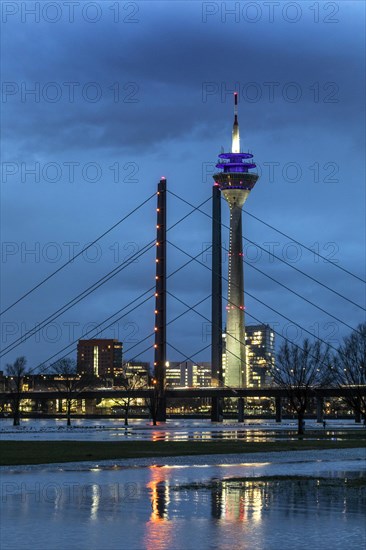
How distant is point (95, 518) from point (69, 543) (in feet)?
11.9

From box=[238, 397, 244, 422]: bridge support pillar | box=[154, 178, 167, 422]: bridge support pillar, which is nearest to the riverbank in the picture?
box=[154, 178, 167, 422]: bridge support pillar

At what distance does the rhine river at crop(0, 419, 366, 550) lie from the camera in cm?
2092

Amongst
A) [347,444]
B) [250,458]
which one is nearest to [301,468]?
[250,458]

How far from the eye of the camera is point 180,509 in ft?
84.7

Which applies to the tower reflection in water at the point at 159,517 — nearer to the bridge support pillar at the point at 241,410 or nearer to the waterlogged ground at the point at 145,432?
the waterlogged ground at the point at 145,432

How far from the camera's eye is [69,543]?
20.4 metres

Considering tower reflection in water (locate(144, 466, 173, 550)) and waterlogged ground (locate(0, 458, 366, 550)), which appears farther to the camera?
waterlogged ground (locate(0, 458, 366, 550))

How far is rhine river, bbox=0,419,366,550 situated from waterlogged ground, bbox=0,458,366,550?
0.07ft

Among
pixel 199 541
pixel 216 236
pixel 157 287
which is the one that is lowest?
pixel 199 541

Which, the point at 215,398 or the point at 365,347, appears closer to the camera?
the point at 365,347

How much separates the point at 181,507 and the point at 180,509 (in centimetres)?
41

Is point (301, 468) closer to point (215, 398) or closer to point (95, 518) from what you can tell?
point (95, 518)

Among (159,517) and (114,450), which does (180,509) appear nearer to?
(159,517)

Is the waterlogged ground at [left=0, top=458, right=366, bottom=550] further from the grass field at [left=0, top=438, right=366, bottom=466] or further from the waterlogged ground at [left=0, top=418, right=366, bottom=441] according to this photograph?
the waterlogged ground at [left=0, top=418, right=366, bottom=441]
